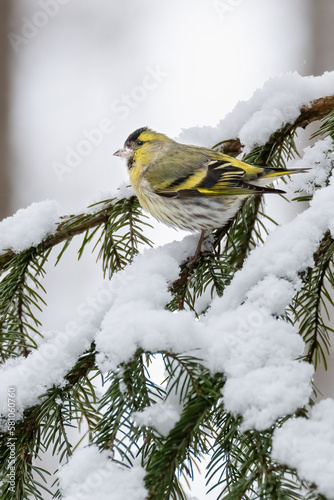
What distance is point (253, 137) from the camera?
112 centimetres

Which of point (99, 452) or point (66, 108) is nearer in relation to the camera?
point (99, 452)

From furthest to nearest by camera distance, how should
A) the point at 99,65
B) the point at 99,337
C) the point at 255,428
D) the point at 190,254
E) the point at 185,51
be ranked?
the point at 99,65, the point at 185,51, the point at 190,254, the point at 99,337, the point at 255,428

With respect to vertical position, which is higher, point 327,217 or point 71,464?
point 327,217

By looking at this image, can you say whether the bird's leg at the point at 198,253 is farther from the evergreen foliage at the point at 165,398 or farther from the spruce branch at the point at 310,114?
the spruce branch at the point at 310,114

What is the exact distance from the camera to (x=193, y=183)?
133 cm

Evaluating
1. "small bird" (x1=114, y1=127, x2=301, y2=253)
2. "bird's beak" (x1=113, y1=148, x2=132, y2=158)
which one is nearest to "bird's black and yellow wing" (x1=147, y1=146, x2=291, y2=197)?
"small bird" (x1=114, y1=127, x2=301, y2=253)

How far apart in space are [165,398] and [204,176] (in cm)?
70

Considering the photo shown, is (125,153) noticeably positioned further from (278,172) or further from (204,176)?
(278,172)

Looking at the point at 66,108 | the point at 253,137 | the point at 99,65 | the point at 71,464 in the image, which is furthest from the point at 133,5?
the point at 71,464

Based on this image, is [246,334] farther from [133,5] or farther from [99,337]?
[133,5]

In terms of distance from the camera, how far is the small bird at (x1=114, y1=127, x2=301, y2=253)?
3.91 ft

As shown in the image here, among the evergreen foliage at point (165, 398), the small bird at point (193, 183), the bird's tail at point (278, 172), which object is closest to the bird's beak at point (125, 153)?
the small bird at point (193, 183)

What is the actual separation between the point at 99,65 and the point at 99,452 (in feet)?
13.4

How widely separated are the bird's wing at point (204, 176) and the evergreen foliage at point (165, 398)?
0.05 metres
